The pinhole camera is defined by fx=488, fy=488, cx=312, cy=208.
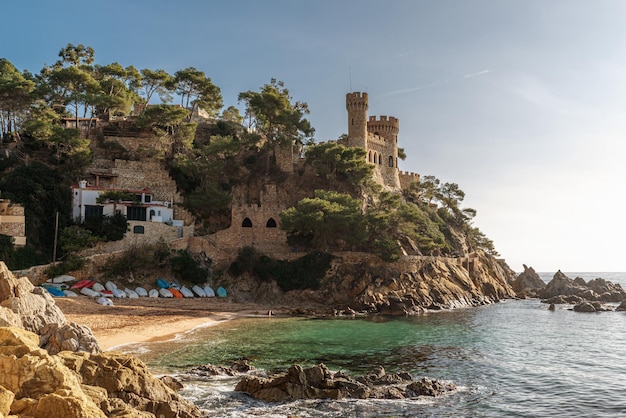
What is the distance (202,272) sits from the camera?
4359cm

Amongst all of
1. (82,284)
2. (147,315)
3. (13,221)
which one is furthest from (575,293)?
(13,221)

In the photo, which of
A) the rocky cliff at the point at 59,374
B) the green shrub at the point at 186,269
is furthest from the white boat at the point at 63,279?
the rocky cliff at the point at 59,374

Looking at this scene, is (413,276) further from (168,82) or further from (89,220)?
(168,82)

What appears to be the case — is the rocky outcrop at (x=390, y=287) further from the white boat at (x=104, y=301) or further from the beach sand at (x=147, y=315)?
the white boat at (x=104, y=301)

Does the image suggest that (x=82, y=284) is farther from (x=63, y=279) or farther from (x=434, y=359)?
(x=434, y=359)

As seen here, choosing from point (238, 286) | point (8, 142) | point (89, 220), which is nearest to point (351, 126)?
point (238, 286)

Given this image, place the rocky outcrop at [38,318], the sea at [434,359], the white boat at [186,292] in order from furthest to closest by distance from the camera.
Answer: the white boat at [186,292] < the sea at [434,359] < the rocky outcrop at [38,318]

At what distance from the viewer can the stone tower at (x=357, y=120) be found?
64.9 m

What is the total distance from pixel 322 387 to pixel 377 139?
5610 cm

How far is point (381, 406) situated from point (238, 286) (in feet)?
102

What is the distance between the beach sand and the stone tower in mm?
30366

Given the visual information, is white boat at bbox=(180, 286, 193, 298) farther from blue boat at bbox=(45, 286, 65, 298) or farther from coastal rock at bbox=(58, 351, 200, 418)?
coastal rock at bbox=(58, 351, 200, 418)

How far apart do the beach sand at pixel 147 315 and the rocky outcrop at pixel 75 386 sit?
38.7 feet

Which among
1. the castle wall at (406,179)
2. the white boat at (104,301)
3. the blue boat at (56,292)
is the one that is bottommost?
the white boat at (104,301)
